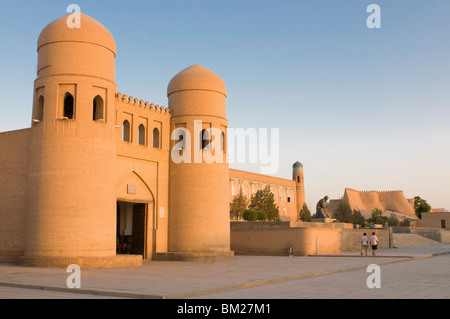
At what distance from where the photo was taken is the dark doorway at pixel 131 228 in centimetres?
2166

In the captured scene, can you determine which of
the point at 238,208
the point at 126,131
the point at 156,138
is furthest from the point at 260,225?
the point at 238,208

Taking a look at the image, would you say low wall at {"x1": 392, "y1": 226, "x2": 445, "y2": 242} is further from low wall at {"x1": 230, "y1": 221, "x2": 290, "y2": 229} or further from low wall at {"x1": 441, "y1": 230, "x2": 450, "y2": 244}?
low wall at {"x1": 230, "y1": 221, "x2": 290, "y2": 229}

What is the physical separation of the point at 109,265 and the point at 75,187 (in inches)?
114

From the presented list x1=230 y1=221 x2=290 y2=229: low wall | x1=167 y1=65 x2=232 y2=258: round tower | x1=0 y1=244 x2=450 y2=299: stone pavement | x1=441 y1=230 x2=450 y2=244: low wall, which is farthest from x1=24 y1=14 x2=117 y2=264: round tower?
x1=441 y1=230 x2=450 y2=244: low wall

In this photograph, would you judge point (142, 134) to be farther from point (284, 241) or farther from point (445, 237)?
point (445, 237)

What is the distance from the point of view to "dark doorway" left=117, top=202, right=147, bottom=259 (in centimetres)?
2166

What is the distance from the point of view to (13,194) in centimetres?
1859

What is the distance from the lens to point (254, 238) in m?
26.1

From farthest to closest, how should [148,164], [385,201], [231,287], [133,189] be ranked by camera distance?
1. [385,201]
2. [148,164]
3. [133,189]
4. [231,287]

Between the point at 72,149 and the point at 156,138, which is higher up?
the point at 156,138

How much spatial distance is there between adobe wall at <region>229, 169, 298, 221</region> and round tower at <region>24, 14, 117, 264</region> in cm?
4453

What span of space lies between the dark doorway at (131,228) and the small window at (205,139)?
396 cm

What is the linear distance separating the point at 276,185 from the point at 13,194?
59.6m

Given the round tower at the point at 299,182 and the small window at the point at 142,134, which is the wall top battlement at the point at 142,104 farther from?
the round tower at the point at 299,182
